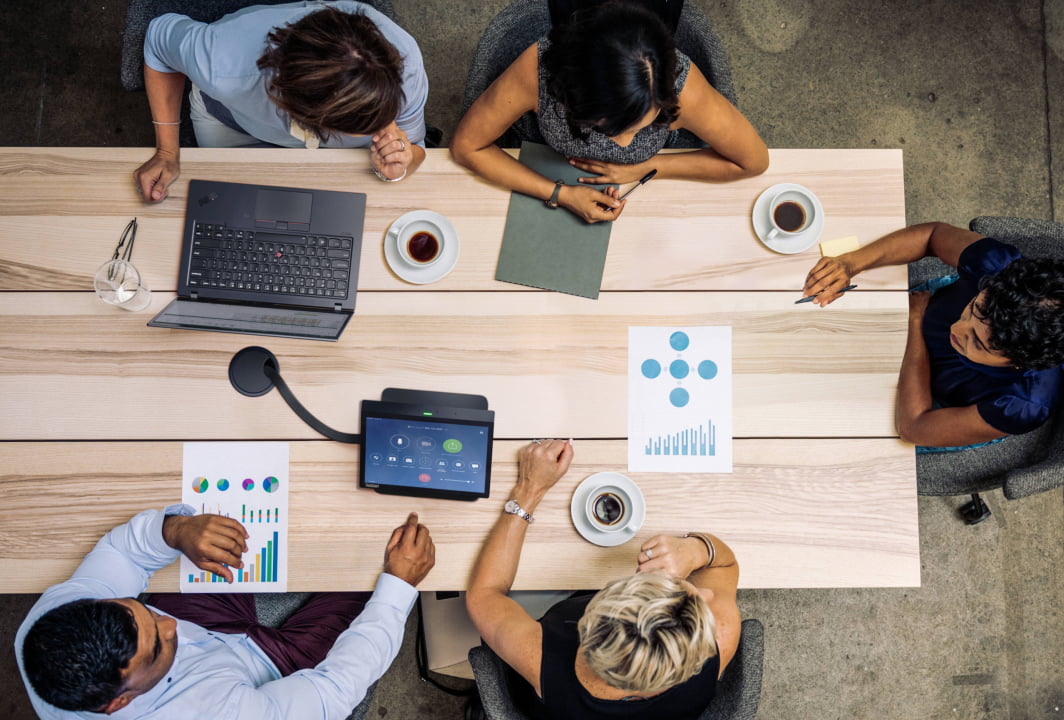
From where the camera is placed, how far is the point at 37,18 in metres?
2.32

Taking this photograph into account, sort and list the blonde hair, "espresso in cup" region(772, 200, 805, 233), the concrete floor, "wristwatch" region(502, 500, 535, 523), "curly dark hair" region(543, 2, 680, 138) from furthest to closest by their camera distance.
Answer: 1. the concrete floor
2. "espresso in cup" region(772, 200, 805, 233)
3. "wristwatch" region(502, 500, 535, 523)
4. "curly dark hair" region(543, 2, 680, 138)
5. the blonde hair

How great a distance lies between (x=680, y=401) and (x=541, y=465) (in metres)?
0.32

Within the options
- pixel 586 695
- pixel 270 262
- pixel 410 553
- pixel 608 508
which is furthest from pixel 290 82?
pixel 586 695

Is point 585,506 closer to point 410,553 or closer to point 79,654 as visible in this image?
point 410,553

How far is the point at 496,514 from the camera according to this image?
4.57 feet

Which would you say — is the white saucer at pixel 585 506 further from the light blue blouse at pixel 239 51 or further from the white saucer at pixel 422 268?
the light blue blouse at pixel 239 51

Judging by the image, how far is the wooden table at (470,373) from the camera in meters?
1.39

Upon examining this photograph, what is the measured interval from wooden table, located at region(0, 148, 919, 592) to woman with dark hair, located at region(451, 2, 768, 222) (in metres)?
0.06

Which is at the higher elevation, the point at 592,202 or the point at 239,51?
the point at 239,51

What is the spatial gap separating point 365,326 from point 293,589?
1.87 feet

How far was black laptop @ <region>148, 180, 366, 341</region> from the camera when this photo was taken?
1421mm

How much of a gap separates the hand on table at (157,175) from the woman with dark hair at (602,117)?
612mm

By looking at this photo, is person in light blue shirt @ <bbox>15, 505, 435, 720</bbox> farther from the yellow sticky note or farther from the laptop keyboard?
the yellow sticky note

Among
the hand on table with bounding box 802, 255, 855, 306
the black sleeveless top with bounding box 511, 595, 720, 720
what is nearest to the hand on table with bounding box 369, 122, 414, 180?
the hand on table with bounding box 802, 255, 855, 306
